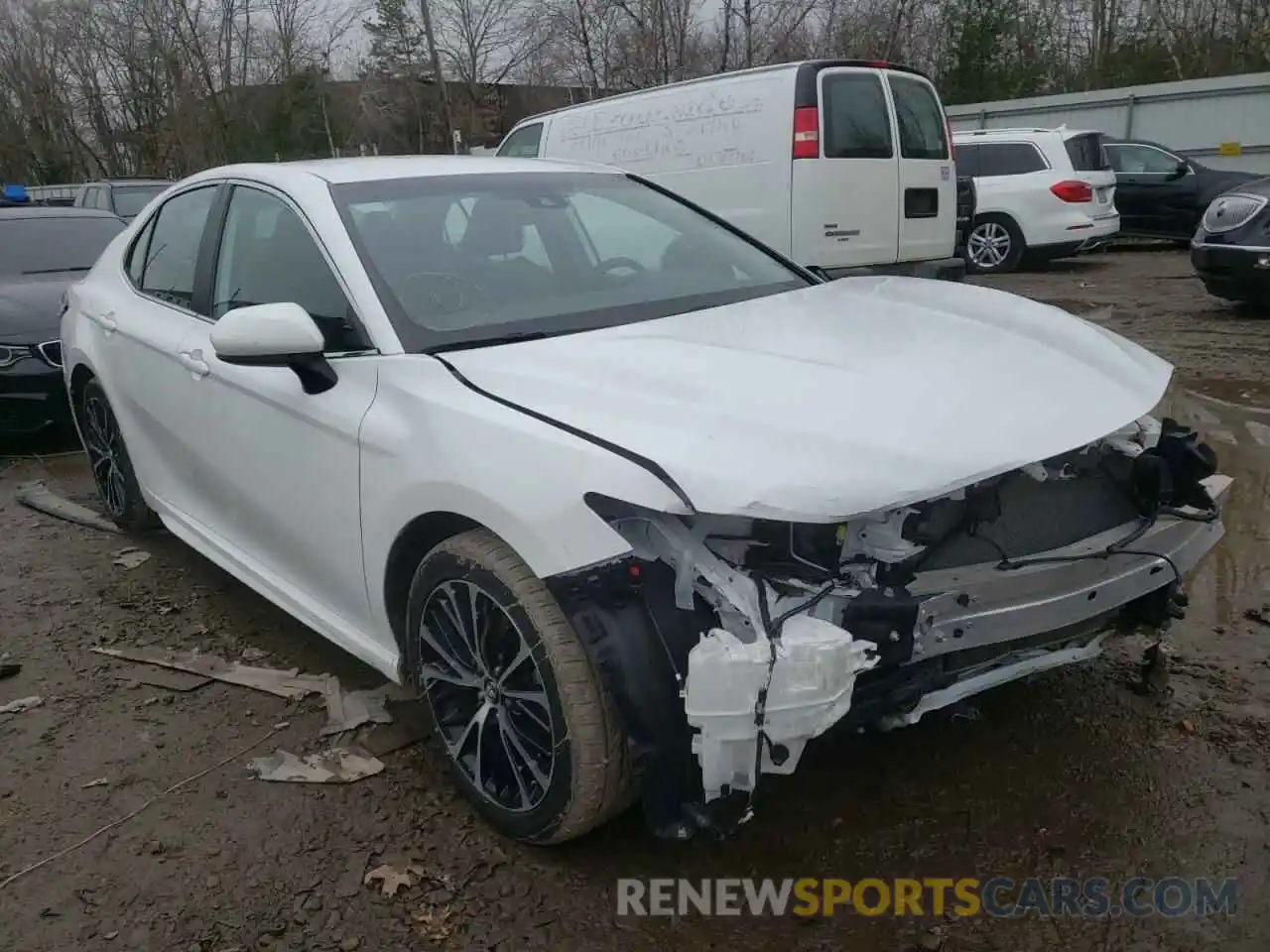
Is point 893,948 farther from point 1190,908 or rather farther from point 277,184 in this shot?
point 277,184

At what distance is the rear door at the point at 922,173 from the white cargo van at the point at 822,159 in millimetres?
10

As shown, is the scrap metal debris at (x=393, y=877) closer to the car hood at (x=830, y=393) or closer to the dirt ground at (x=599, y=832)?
the dirt ground at (x=599, y=832)

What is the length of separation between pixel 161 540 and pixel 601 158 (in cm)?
592

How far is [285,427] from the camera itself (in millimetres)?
2936

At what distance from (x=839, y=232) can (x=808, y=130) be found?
798 mm

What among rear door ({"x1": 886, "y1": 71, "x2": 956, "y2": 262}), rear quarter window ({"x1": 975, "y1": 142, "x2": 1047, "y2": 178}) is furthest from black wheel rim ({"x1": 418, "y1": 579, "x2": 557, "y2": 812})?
rear quarter window ({"x1": 975, "y1": 142, "x2": 1047, "y2": 178})

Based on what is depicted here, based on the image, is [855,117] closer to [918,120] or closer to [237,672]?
[918,120]

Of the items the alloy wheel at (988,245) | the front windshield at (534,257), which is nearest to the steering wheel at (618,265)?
the front windshield at (534,257)

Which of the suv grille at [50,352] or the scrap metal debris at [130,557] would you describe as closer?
the scrap metal debris at [130,557]

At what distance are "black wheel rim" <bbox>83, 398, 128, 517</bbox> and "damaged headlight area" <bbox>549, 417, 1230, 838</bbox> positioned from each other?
3140mm

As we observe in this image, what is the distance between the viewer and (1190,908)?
2258 mm

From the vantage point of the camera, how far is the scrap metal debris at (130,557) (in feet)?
14.7

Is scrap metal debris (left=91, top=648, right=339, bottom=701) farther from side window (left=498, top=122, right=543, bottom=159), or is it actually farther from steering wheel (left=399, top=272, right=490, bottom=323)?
side window (left=498, top=122, right=543, bottom=159)

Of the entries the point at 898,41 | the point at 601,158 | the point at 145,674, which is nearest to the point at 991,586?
the point at 145,674
